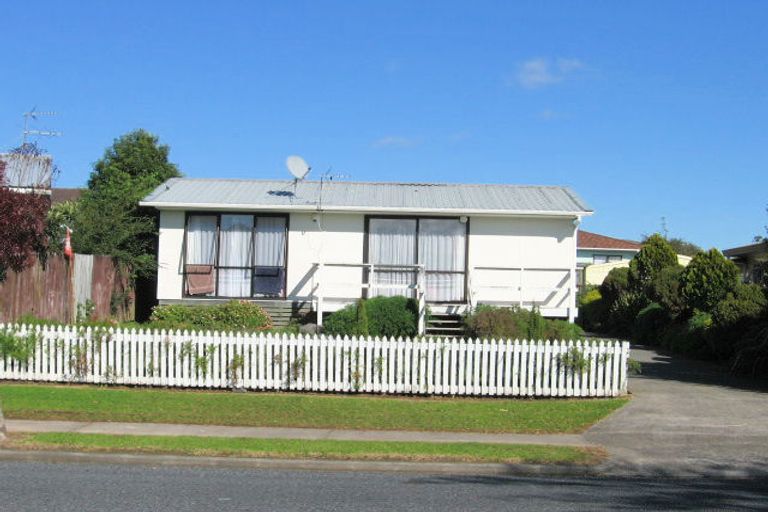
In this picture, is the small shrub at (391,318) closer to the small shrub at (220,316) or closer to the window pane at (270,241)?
the small shrub at (220,316)

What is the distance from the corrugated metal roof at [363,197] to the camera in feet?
66.4

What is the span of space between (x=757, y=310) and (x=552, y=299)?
4501mm

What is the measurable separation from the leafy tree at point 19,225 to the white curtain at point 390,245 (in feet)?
24.8

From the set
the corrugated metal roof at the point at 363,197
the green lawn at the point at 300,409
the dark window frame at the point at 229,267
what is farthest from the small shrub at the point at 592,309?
the green lawn at the point at 300,409

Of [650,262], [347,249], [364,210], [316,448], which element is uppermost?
[364,210]

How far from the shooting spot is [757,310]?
63.5ft

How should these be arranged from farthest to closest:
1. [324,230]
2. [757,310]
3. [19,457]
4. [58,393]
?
[324,230] → [757,310] → [58,393] → [19,457]

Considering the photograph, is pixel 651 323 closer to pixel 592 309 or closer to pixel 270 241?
pixel 592 309

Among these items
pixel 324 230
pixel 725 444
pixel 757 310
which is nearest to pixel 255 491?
pixel 725 444

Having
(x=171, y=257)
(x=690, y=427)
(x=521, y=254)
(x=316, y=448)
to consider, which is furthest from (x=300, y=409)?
(x=521, y=254)

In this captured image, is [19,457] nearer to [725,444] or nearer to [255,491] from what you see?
[255,491]

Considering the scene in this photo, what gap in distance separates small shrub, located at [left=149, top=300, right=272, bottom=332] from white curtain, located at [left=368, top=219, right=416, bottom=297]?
2912 millimetres

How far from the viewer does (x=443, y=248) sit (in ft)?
67.8

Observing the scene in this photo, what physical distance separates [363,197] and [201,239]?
4.12 m
